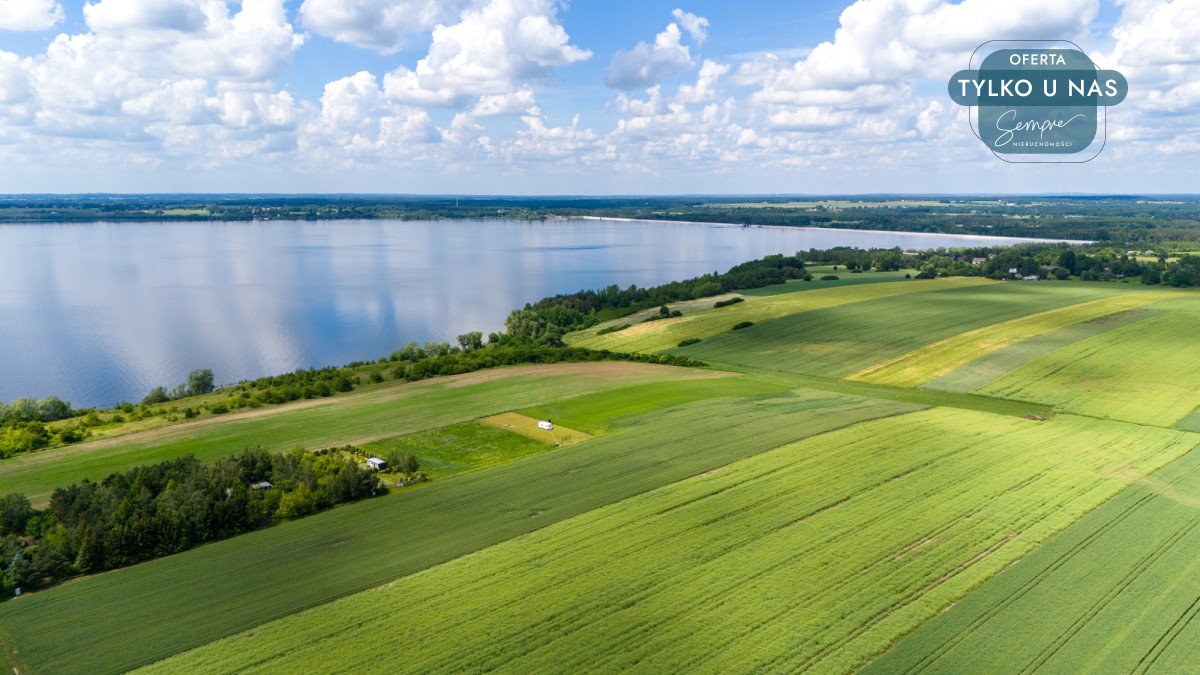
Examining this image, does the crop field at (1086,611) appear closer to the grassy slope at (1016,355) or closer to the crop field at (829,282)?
the grassy slope at (1016,355)

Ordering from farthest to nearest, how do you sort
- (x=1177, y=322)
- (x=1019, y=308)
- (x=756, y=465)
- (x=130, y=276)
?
(x=130, y=276)
(x=1019, y=308)
(x=1177, y=322)
(x=756, y=465)

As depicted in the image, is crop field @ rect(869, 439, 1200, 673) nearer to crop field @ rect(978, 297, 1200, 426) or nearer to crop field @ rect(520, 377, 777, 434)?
crop field @ rect(978, 297, 1200, 426)

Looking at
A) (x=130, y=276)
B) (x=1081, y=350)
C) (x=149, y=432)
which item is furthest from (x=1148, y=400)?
(x=130, y=276)

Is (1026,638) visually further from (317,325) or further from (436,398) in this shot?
(317,325)

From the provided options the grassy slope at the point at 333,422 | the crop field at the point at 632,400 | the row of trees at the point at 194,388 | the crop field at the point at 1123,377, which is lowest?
the row of trees at the point at 194,388

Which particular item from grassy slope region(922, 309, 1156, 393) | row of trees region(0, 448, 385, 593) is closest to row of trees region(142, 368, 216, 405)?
row of trees region(0, 448, 385, 593)

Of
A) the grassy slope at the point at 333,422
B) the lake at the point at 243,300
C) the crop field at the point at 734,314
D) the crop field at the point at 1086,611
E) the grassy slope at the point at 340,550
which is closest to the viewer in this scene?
the crop field at the point at 1086,611

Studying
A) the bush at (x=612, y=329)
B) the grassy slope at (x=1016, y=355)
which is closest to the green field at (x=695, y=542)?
the grassy slope at (x=1016, y=355)
